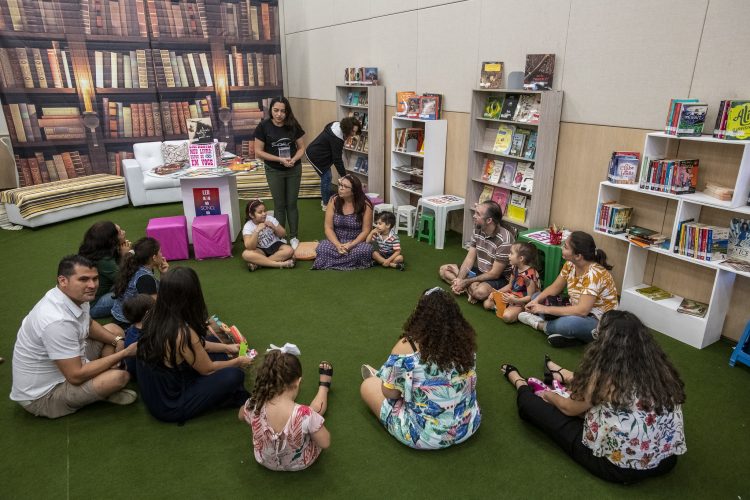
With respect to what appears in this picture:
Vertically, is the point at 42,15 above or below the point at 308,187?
above

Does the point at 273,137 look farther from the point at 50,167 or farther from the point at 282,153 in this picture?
the point at 50,167

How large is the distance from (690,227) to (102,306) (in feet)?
14.3

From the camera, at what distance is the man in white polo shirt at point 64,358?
259 cm

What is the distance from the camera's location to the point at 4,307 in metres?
4.26

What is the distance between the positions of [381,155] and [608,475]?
519cm

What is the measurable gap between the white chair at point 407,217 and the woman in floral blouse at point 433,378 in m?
3.63

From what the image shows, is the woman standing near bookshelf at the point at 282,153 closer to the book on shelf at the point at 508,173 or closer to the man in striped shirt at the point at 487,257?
the man in striped shirt at the point at 487,257

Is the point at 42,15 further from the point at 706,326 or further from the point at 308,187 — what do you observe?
the point at 706,326

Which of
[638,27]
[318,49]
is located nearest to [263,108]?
[318,49]

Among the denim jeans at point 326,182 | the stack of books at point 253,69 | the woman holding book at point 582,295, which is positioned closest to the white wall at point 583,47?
the woman holding book at point 582,295

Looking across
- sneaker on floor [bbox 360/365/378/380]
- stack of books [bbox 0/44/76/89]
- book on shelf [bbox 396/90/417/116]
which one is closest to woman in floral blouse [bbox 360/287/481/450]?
sneaker on floor [bbox 360/365/378/380]

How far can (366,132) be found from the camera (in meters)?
7.20

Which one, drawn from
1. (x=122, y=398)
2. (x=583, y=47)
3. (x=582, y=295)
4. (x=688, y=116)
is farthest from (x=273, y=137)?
(x=688, y=116)

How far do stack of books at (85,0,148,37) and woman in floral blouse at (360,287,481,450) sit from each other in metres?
7.54
